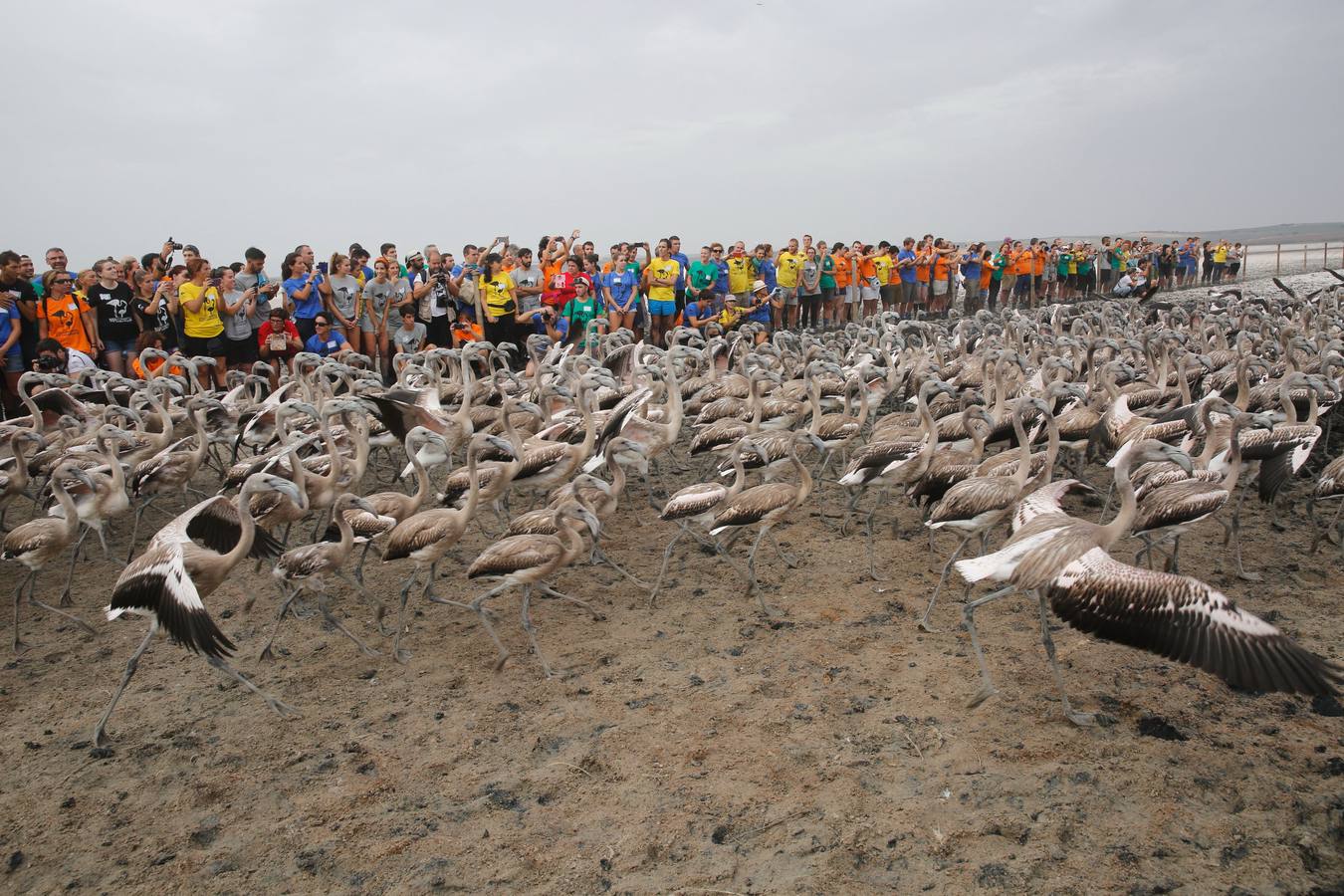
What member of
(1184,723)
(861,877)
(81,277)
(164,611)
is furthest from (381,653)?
(81,277)

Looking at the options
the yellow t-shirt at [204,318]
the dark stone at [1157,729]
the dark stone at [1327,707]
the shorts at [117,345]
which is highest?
the yellow t-shirt at [204,318]

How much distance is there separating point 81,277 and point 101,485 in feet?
17.9

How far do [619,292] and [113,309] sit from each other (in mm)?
8207

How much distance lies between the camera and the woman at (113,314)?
35.8 ft

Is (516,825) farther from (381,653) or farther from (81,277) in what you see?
(81,277)

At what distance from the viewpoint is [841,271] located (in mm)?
21875

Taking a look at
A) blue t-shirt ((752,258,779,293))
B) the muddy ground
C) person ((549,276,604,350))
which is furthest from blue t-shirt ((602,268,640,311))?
the muddy ground

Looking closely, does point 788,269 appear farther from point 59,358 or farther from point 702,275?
point 59,358

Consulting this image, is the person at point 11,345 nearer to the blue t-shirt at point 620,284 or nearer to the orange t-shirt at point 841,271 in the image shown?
the blue t-shirt at point 620,284

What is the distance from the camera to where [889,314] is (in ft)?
57.1

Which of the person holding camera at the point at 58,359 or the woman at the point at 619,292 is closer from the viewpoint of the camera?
the person holding camera at the point at 58,359

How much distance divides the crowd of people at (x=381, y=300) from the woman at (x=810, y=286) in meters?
0.04

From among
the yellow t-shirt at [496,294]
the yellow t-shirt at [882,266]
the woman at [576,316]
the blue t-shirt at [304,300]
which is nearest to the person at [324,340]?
the blue t-shirt at [304,300]

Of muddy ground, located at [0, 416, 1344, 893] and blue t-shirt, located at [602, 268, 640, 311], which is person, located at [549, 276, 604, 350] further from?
muddy ground, located at [0, 416, 1344, 893]
